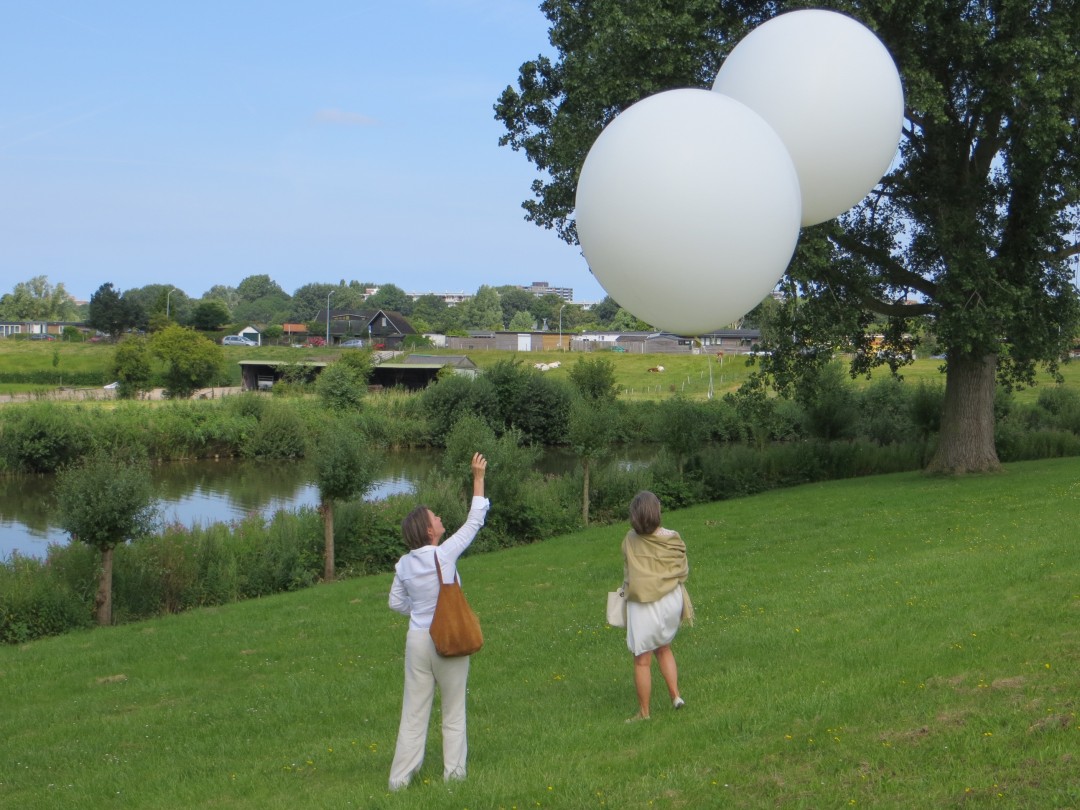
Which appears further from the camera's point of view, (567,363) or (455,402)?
(567,363)

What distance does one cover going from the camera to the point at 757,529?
70.2ft

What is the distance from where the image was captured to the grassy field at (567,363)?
251 feet

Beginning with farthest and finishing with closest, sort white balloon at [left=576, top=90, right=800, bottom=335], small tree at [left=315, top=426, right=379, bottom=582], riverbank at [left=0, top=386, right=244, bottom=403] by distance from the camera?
riverbank at [left=0, top=386, right=244, bottom=403]
small tree at [left=315, top=426, right=379, bottom=582]
white balloon at [left=576, top=90, right=800, bottom=335]

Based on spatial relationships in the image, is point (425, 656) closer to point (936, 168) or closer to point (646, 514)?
point (646, 514)

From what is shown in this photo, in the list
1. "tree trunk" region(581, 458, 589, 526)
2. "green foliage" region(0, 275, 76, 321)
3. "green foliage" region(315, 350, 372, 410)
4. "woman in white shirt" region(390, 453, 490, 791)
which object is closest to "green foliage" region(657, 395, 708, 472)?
"tree trunk" region(581, 458, 589, 526)

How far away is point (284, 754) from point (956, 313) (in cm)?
1775

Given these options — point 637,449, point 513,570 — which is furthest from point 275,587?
point 637,449

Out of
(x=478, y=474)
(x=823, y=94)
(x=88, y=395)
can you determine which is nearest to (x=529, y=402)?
(x=88, y=395)

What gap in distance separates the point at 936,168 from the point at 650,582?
19.3 m

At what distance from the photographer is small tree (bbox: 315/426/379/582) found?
2241 cm

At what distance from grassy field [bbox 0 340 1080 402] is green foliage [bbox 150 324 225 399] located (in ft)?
20.3

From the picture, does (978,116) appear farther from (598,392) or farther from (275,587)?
(598,392)

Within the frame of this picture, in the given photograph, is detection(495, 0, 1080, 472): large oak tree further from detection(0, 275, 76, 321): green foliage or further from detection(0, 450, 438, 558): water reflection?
detection(0, 275, 76, 321): green foliage

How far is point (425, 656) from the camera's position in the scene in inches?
264
